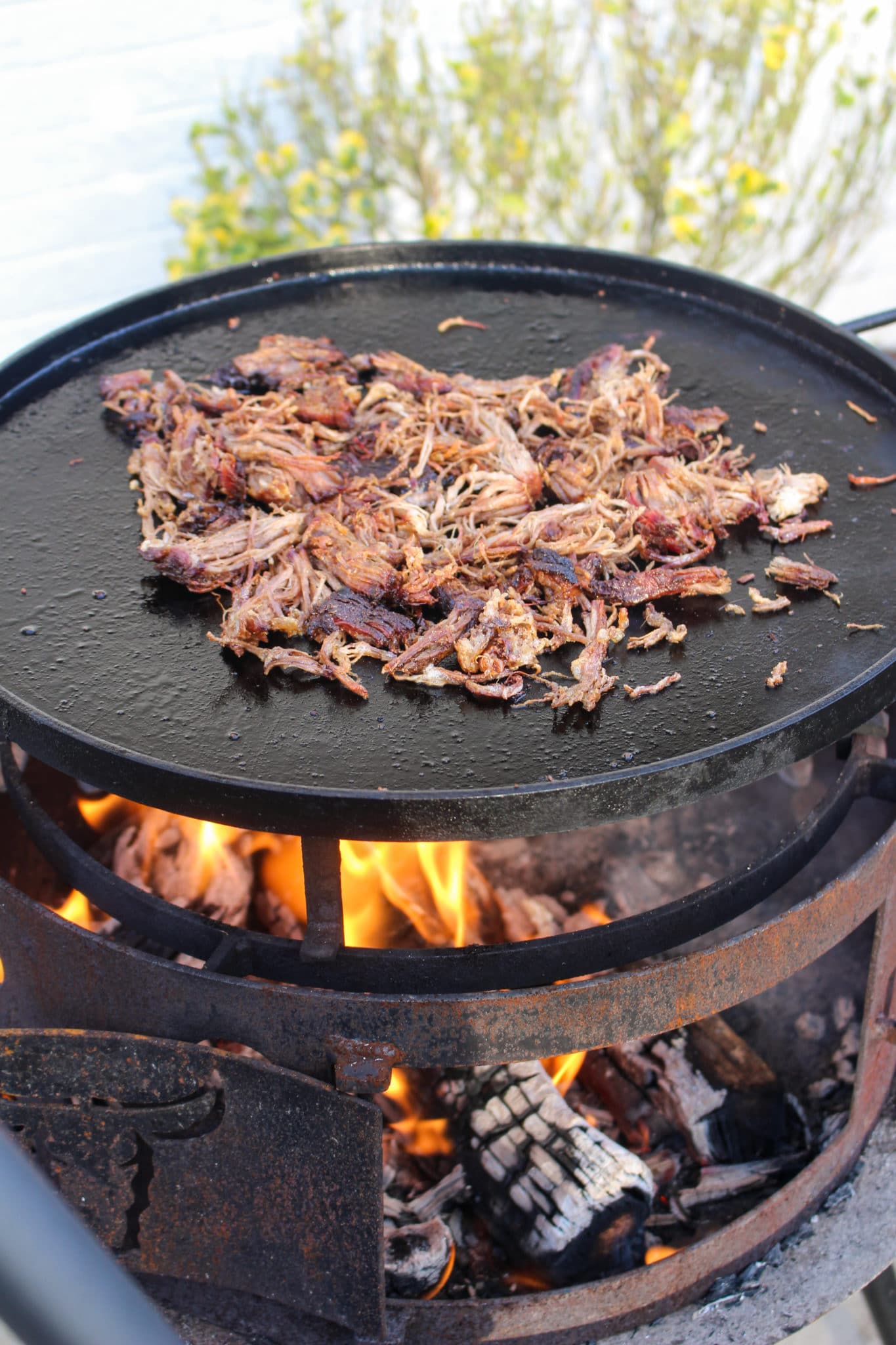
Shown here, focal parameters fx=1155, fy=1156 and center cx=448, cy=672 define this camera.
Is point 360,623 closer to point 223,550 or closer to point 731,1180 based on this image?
point 223,550

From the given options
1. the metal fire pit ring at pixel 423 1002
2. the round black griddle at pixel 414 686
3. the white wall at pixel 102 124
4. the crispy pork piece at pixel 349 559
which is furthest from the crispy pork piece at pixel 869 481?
the white wall at pixel 102 124

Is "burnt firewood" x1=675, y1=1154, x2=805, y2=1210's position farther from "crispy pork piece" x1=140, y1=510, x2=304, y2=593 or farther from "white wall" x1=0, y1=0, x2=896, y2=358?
"white wall" x1=0, y1=0, x2=896, y2=358

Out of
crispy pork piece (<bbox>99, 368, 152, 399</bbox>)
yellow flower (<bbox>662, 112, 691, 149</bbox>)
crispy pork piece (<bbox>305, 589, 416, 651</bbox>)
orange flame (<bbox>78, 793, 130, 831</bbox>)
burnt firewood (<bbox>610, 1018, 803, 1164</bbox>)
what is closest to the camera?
crispy pork piece (<bbox>305, 589, 416, 651</bbox>)

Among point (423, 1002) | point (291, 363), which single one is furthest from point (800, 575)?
point (291, 363)

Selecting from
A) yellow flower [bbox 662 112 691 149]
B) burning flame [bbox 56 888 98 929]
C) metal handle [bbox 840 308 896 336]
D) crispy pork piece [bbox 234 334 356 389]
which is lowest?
burning flame [bbox 56 888 98 929]

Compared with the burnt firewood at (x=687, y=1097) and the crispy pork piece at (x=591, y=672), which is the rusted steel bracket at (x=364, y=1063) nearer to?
the crispy pork piece at (x=591, y=672)

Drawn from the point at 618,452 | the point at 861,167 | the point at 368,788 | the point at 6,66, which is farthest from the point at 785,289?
the point at 368,788

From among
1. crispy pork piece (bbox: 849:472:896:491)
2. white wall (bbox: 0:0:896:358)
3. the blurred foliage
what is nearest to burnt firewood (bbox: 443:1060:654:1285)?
crispy pork piece (bbox: 849:472:896:491)
